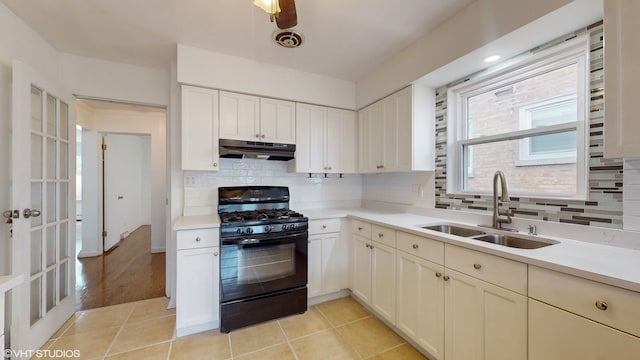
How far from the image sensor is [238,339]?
78.9 inches

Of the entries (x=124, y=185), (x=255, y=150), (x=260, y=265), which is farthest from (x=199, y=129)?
(x=124, y=185)

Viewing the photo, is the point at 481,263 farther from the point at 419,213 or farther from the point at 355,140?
the point at 355,140

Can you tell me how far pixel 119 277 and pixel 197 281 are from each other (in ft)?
6.84

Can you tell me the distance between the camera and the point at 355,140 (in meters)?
3.18

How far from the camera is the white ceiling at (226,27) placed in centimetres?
176

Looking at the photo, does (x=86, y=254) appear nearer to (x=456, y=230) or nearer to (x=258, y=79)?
(x=258, y=79)

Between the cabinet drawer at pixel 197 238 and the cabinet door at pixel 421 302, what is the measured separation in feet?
5.08

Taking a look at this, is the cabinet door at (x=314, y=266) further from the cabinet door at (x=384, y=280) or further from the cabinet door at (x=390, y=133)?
the cabinet door at (x=390, y=133)

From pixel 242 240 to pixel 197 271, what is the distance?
0.43m

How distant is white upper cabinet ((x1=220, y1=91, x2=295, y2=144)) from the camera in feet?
8.13

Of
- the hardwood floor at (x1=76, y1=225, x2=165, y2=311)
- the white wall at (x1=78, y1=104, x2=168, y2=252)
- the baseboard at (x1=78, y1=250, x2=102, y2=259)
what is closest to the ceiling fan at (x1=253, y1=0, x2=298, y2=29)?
the hardwood floor at (x1=76, y1=225, x2=165, y2=311)

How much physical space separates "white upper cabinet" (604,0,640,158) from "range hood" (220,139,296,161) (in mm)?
2304

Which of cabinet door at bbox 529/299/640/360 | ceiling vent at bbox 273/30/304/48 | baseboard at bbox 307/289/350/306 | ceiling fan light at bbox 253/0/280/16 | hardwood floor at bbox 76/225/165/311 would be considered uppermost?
ceiling vent at bbox 273/30/304/48

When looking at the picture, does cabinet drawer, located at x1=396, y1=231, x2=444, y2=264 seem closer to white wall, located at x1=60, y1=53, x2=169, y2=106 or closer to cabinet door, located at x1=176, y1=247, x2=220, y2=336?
cabinet door, located at x1=176, y1=247, x2=220, y2=336
